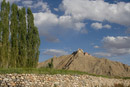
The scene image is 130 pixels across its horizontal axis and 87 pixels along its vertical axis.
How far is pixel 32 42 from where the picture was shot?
24.2 m

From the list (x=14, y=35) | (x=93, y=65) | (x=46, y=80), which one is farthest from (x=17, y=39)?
(x=93, y=65)

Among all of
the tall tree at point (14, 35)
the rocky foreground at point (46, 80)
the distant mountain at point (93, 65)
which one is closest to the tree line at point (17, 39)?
the tall tree at point (14, 35)

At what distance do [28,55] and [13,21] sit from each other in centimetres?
536

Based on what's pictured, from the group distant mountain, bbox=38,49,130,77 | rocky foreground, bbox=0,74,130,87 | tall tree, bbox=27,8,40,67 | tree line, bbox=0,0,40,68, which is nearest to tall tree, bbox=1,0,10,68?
tree line, bbox=0,0,40,68

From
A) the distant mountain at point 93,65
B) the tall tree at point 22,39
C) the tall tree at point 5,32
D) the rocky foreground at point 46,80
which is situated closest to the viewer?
the rocky foreground at point 46,80

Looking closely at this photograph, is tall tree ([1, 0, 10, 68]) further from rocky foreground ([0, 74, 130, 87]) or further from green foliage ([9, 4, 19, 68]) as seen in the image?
rocky foreground ([0, 74, 130, 87])

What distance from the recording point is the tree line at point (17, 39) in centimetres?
2084

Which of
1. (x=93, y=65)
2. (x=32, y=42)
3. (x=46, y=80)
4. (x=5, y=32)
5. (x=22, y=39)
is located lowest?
(x=93, y=65)

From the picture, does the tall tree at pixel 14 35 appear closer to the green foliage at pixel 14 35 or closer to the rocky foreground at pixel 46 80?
the green foliage at pixel 14 35

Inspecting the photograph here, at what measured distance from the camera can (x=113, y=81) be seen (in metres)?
21.2

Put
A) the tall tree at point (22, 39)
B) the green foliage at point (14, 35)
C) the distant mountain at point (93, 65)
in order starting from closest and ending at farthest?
1. the green foliage at point (14, 35)
2. the tall tree at point (22, 39)
3. the distant mountain at point (93, 65)

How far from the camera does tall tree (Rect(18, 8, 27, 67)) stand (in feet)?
73.2

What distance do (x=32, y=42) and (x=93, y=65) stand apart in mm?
31770

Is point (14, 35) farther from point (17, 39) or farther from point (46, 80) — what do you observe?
point (46, 80)
